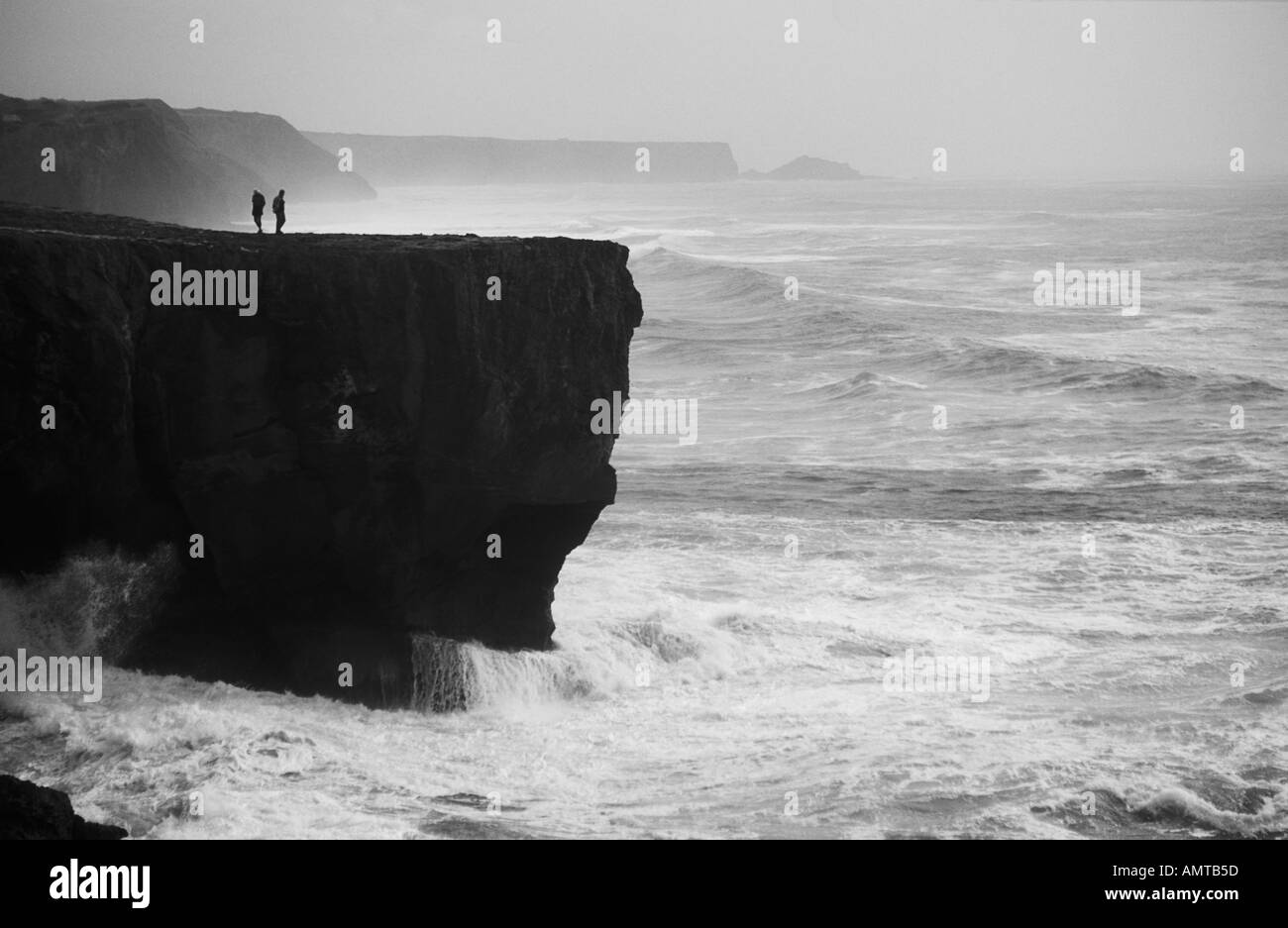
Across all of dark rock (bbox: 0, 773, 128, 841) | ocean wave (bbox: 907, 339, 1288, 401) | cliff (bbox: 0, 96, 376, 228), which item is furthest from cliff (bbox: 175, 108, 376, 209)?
dark rock (bbox: 0, 773, 128, 841)

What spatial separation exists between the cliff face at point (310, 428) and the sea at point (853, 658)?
0.78 meters

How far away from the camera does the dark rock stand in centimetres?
1210

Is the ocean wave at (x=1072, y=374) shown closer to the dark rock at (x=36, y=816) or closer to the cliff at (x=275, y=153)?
the dark rock at (x=36, y=816)

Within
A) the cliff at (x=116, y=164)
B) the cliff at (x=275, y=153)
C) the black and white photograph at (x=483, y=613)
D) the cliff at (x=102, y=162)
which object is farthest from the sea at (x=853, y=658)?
the cliff at (x=275, y=153)

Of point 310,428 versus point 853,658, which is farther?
point 853,658

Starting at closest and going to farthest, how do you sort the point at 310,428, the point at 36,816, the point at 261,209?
the point at 36,816 → the point at 310,428 → the point at 261,209

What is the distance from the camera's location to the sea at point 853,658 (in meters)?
16.5

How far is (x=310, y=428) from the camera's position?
19.0 metres

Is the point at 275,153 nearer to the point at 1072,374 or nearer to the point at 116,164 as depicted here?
the point at 116,164

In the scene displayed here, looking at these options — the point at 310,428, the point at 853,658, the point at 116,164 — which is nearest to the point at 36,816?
the point at 310,428

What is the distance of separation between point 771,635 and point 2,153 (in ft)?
217

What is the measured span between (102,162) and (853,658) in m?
70.8

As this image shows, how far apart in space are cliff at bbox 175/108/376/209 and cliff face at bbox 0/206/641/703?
449 feet

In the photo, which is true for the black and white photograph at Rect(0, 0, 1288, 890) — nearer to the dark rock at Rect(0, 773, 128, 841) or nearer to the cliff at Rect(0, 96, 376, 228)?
the dark rock at Rect(0, 773, 128, 841)
